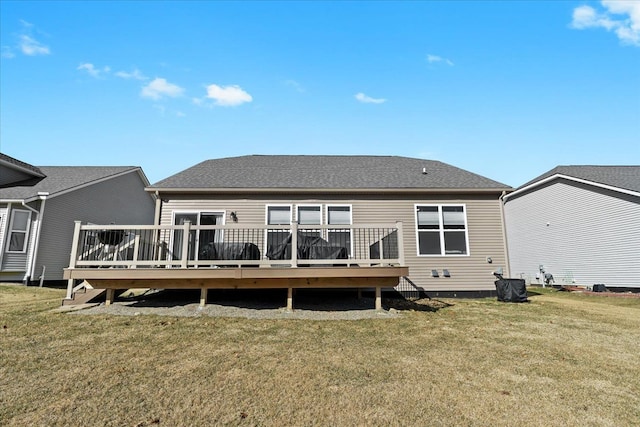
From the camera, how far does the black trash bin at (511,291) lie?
9.41 m

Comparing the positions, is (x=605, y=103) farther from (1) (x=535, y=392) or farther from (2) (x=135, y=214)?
(2) (x=135, y=214)

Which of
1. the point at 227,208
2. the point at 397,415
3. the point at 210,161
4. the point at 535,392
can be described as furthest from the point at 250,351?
the point at 210,161

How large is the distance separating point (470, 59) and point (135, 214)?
19.1 metres

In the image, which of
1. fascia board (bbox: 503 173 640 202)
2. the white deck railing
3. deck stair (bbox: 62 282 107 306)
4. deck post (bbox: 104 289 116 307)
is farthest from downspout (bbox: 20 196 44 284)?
fascia board (bbox: 503 173 640 202)

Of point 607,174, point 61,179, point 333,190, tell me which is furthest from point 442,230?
point 61,179

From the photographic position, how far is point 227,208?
10.1 m

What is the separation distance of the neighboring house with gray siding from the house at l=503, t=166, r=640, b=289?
2116 millimetres

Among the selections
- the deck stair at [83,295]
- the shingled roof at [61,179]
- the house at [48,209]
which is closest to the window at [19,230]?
the house at [48,209]

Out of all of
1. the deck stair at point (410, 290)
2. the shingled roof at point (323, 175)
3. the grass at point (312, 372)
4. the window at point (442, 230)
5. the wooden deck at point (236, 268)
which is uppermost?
the shingled roof at point (323, 175)

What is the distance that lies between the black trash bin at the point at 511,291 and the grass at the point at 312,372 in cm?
277

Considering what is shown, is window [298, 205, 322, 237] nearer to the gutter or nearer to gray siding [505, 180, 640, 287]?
the gutter

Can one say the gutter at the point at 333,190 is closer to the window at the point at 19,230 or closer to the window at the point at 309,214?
the window at the point at 309,214

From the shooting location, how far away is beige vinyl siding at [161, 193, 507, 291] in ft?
32.6

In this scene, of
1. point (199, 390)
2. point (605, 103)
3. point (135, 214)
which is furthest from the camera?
point (135, 214)
